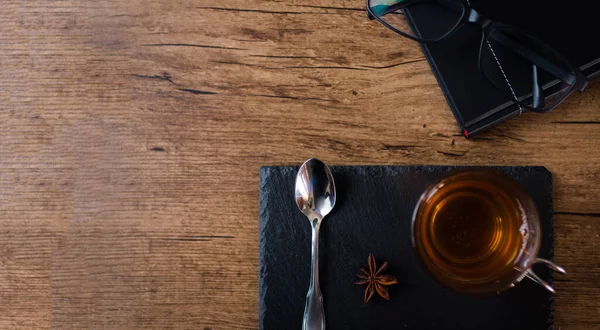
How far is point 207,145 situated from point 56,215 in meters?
0.24

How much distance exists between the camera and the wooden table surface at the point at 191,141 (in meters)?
0.85

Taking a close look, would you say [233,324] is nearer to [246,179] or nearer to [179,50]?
[246,179]

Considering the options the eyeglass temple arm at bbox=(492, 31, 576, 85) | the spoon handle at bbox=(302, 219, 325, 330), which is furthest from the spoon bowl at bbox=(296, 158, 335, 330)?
the eyeglass temple arm at bbox=(492, 31, 576, 85)

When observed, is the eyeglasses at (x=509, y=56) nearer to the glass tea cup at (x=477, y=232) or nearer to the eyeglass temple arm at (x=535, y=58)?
the eyeglass temple arm at (x=535, y=58)

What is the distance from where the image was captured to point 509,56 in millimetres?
826

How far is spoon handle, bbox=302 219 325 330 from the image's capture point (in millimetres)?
802

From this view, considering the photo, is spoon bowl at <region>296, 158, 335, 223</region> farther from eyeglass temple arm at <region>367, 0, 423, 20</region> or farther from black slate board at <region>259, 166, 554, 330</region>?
eyeglass temple arm at <region>367, 0, 423, 20</region>

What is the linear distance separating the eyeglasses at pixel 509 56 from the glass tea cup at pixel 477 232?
0.16 metres

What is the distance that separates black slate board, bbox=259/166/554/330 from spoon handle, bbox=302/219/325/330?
0.01 m

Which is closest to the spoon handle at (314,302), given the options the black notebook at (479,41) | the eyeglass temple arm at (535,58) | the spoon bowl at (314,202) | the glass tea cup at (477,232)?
the spoon bowl at (314,202)

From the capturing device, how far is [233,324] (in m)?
0.84

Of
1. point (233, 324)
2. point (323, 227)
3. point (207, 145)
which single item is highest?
point (207, 145)

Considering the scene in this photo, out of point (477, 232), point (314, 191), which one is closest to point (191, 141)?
point (314, 191)

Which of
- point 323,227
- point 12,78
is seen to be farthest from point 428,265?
point 12,78
